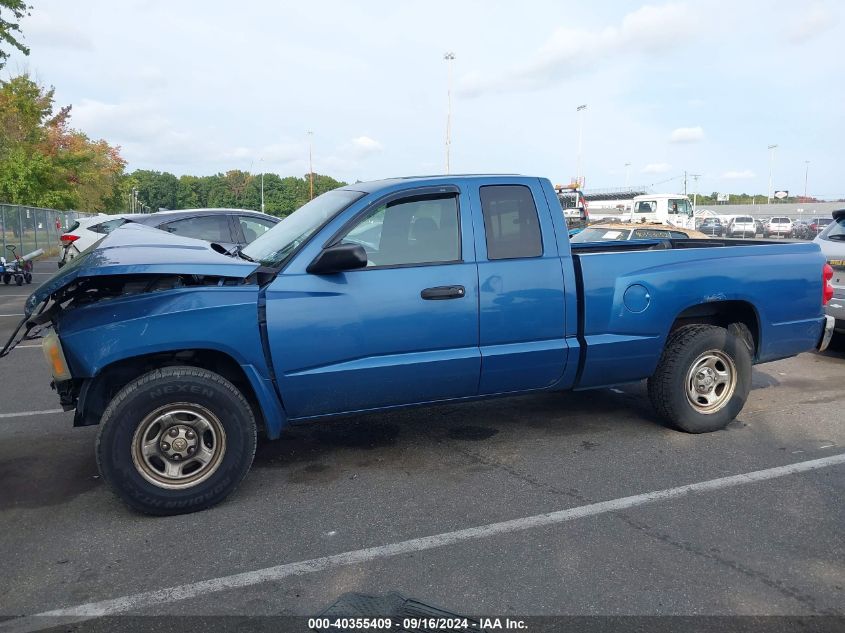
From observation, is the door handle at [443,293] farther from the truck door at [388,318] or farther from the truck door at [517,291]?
the truck door at [517,291]

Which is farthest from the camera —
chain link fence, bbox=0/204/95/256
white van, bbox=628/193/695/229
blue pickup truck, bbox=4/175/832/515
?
white van, bbox=628/193/695/229

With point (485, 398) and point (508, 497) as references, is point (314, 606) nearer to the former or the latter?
point (508, 497)

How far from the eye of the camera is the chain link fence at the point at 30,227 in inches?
808

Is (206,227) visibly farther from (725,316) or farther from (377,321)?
(725,316)

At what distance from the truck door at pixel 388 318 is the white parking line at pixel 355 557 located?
40.0 inches

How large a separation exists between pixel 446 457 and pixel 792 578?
2197mm

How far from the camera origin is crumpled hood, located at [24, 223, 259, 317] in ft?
11.6

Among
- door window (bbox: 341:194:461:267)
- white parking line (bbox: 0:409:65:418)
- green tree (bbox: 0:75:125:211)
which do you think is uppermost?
green tree (bbox: 0:75:125:211)

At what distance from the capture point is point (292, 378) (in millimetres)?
3914

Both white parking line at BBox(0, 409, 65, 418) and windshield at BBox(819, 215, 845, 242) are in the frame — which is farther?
windshield at BBox(819, 215, 845, 242)

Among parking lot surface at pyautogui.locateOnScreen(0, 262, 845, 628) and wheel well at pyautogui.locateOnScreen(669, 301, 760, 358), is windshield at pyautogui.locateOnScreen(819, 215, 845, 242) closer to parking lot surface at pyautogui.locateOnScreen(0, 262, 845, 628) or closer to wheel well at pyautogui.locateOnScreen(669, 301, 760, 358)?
parking lot surface at pyautogui.locateOnScreen(0, 262, 845, 628)

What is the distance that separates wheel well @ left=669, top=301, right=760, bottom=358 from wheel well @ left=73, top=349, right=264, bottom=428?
3.24 meters

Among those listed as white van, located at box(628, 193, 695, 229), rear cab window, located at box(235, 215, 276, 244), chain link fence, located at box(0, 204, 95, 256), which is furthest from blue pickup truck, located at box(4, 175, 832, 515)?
white van, located at box(628, 193, 695, 229)

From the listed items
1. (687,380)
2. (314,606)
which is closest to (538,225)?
(687,380)
